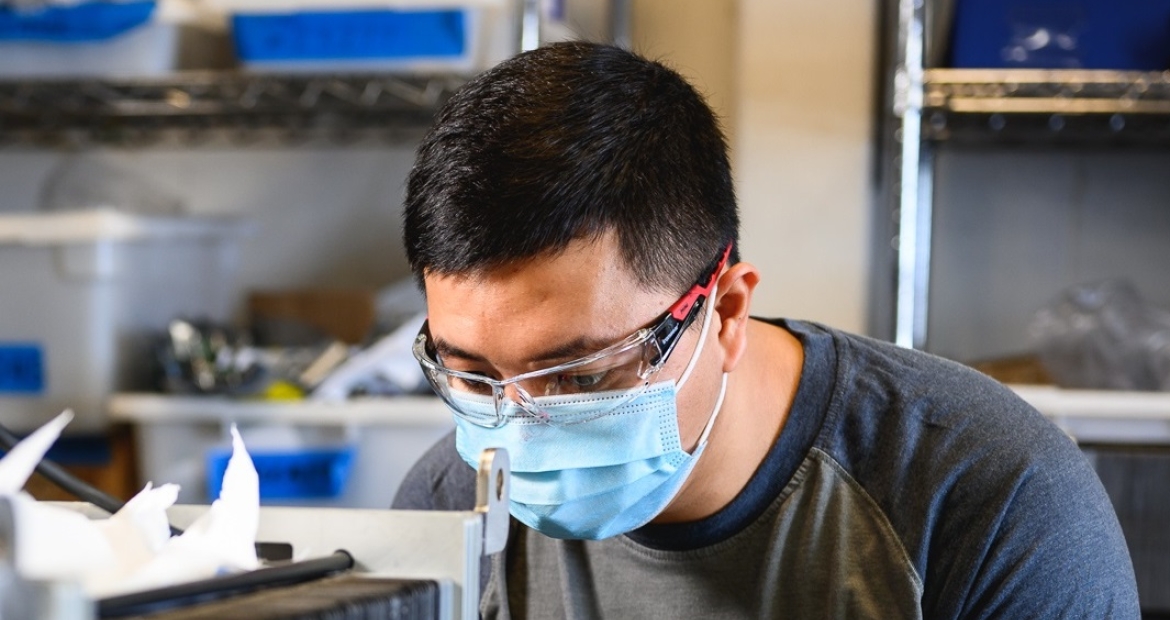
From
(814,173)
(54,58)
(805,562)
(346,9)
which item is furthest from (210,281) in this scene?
(805,562)

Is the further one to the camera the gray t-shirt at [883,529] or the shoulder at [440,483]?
the shoulder at [440,483]

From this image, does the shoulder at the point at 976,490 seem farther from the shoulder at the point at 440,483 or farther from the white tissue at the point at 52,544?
the white tissue at the point at 52,544

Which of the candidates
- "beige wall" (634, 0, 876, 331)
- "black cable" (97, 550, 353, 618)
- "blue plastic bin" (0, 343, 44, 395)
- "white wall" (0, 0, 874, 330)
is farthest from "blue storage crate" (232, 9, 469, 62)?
"black cable" (97, 550, 353, 618)

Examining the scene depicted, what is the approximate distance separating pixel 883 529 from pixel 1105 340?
927 mm

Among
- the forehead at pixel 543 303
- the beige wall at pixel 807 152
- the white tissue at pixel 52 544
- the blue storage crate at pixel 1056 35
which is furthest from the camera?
the beige wall at pixel 807 152

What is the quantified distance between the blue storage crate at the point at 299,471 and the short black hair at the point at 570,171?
80cm

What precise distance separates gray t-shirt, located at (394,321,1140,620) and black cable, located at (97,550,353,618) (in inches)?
16.2

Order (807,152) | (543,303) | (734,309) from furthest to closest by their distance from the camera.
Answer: (807,152), (734,309), (543,303)

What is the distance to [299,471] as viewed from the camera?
1.63 metres

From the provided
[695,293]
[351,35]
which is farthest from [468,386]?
[351,35]

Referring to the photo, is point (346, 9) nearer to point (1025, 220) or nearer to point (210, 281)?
point (210, 281)

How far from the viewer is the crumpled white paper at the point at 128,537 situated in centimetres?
40

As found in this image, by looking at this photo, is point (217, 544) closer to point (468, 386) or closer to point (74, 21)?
point (468, 386)

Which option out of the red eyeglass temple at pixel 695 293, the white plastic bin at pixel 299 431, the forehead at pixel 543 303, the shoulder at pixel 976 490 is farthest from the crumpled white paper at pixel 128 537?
the white plastic bin at pixel 299 431
